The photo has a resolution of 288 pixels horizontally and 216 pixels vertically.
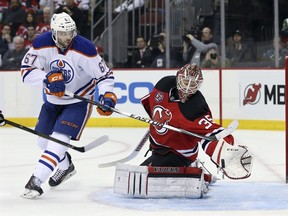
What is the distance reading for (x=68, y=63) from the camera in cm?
479

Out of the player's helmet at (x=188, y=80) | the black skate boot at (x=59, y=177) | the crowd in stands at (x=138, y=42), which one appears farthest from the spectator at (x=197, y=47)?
the player's helmet at (x=188, y=80)

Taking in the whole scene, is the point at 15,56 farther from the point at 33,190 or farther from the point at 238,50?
the point at 33,190

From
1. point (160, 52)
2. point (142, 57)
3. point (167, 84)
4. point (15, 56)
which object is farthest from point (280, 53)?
point (167, 84)

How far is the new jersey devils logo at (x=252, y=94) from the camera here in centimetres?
895

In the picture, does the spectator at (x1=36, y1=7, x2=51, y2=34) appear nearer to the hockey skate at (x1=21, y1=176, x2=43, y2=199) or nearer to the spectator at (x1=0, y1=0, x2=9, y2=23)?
the spectator at (x1=0, y1=0, x2=9, y2=23)

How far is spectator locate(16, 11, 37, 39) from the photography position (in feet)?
33.0

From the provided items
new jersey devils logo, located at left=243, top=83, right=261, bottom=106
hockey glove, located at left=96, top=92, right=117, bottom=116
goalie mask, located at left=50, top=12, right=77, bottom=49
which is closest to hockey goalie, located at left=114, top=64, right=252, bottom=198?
hockey glove, located at left=96, top=92, right=117, bottom=116

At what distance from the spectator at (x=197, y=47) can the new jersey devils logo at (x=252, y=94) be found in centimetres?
75

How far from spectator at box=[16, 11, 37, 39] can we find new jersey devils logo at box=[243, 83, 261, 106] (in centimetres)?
282

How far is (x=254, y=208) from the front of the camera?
4262 mm

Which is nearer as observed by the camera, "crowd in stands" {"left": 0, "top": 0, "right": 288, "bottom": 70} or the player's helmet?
the player's helmet

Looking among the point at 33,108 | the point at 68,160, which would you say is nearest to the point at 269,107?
the point at 33,108

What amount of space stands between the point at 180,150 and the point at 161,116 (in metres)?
0.22

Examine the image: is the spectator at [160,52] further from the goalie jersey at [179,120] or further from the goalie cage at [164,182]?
the goalie cage at [164,182]
